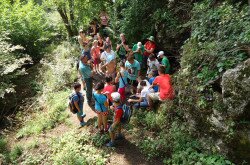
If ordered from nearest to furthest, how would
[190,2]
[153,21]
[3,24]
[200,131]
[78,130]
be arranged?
[200,131]
[78,130]
[190,2]
[153,21]
[3,24]

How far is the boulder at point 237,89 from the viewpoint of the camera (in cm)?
597

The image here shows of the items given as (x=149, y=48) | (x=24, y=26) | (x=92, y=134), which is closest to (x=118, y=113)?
(x=92, y=134)

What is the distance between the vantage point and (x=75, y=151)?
8086mm

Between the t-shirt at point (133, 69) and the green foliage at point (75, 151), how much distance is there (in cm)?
259

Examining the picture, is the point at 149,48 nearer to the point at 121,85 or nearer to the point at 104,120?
the point at 121,85

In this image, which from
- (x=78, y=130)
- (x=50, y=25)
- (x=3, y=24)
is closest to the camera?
(x=78, y=130)

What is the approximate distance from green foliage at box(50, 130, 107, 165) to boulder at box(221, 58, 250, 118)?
369 cm

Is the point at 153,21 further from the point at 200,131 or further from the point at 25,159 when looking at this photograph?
the point at 25,159

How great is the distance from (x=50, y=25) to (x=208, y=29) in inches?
533

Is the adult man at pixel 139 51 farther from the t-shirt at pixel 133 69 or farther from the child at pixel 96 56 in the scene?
the child at pixel 96 56

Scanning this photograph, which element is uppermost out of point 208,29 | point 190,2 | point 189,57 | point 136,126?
point 190,2

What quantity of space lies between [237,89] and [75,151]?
4832mm

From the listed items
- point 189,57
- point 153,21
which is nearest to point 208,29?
point 189,57

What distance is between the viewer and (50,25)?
18.9 metres
